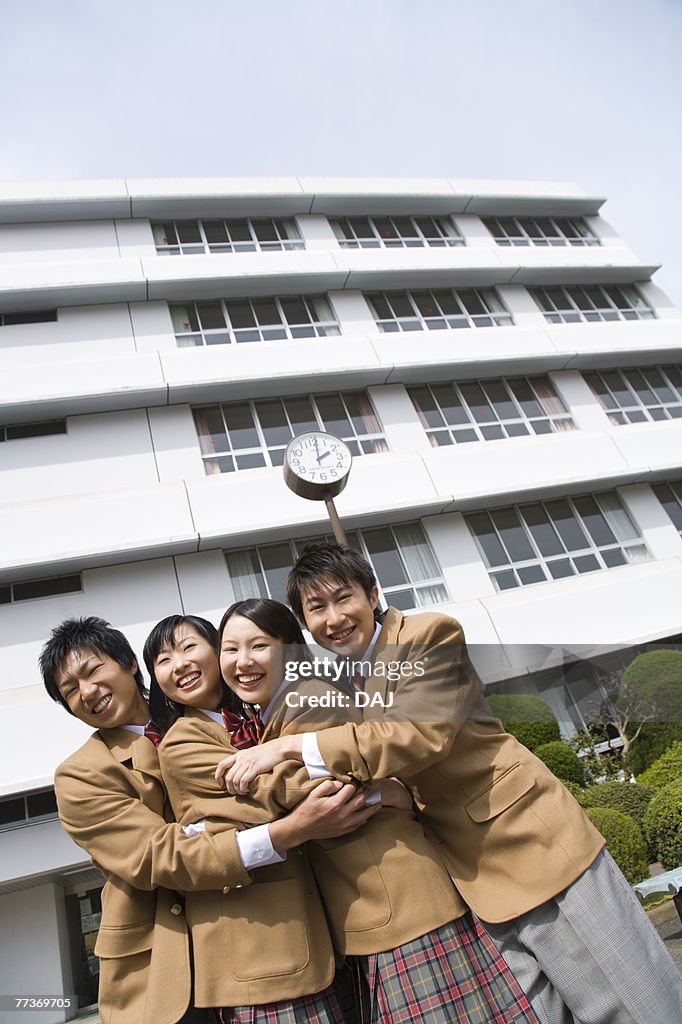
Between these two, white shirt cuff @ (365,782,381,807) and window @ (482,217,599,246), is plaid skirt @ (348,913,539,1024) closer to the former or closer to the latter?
white shirt cuff @ (365,782,381,807)

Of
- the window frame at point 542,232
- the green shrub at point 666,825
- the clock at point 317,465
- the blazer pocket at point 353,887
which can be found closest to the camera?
the blazer pocket at point 353,887

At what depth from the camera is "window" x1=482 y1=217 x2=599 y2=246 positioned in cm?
1592

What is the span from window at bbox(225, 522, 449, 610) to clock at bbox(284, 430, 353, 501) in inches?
144

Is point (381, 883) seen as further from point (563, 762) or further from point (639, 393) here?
point (639, 393)

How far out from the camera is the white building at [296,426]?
9625 mm

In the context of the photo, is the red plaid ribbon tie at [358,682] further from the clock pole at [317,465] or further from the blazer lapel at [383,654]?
the clock pole at [317,465]

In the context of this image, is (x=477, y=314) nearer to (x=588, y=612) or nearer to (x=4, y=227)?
(x=588, y=612)

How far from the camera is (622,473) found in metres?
11.9

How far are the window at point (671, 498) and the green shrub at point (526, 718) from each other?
5870 millimetres

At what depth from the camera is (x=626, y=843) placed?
5.51 m

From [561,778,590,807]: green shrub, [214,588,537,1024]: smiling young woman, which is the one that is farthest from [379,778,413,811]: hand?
[561,778,590,807]: green shrub

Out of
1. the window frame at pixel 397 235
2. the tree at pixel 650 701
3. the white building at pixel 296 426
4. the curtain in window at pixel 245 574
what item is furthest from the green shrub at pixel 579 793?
the window frame at pixel 397 235

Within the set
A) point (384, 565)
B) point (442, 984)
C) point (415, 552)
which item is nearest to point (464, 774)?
point (442, 984)

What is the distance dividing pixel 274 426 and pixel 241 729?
32.4 ft
